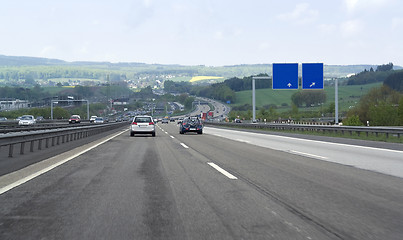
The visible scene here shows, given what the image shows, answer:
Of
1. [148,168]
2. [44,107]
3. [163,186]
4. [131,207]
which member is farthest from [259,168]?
[44,107]

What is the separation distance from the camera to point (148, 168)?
11047 millimetres

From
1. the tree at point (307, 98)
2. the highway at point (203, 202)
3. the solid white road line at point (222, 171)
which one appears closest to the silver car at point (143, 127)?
the solid white road line at point (222, 171)

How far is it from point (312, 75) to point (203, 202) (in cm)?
3481

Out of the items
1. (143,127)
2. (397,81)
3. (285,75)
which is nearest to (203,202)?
(143,127)

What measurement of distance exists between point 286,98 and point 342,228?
196919mm

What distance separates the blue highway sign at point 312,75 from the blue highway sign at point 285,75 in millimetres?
1567

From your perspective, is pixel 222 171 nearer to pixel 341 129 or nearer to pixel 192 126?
pixel 341 129

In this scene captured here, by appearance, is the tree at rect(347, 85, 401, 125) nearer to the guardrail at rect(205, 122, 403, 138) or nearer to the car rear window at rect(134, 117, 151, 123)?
the guardrail at rect(205, 122, 403, 138)

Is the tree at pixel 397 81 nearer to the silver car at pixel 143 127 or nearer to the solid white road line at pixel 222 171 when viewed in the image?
the silver car at pixel 143 127

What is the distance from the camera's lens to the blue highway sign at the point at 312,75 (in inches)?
1559

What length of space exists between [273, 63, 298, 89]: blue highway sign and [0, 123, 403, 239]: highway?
100.0 feet

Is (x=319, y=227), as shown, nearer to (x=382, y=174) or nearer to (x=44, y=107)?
(x=382, y=174)

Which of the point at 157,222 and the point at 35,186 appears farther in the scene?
the point at 35,186

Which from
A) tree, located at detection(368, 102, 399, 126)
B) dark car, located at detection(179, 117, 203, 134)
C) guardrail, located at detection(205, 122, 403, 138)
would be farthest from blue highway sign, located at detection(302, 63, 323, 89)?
tree, located at detection(368, 102, 399, 126)
